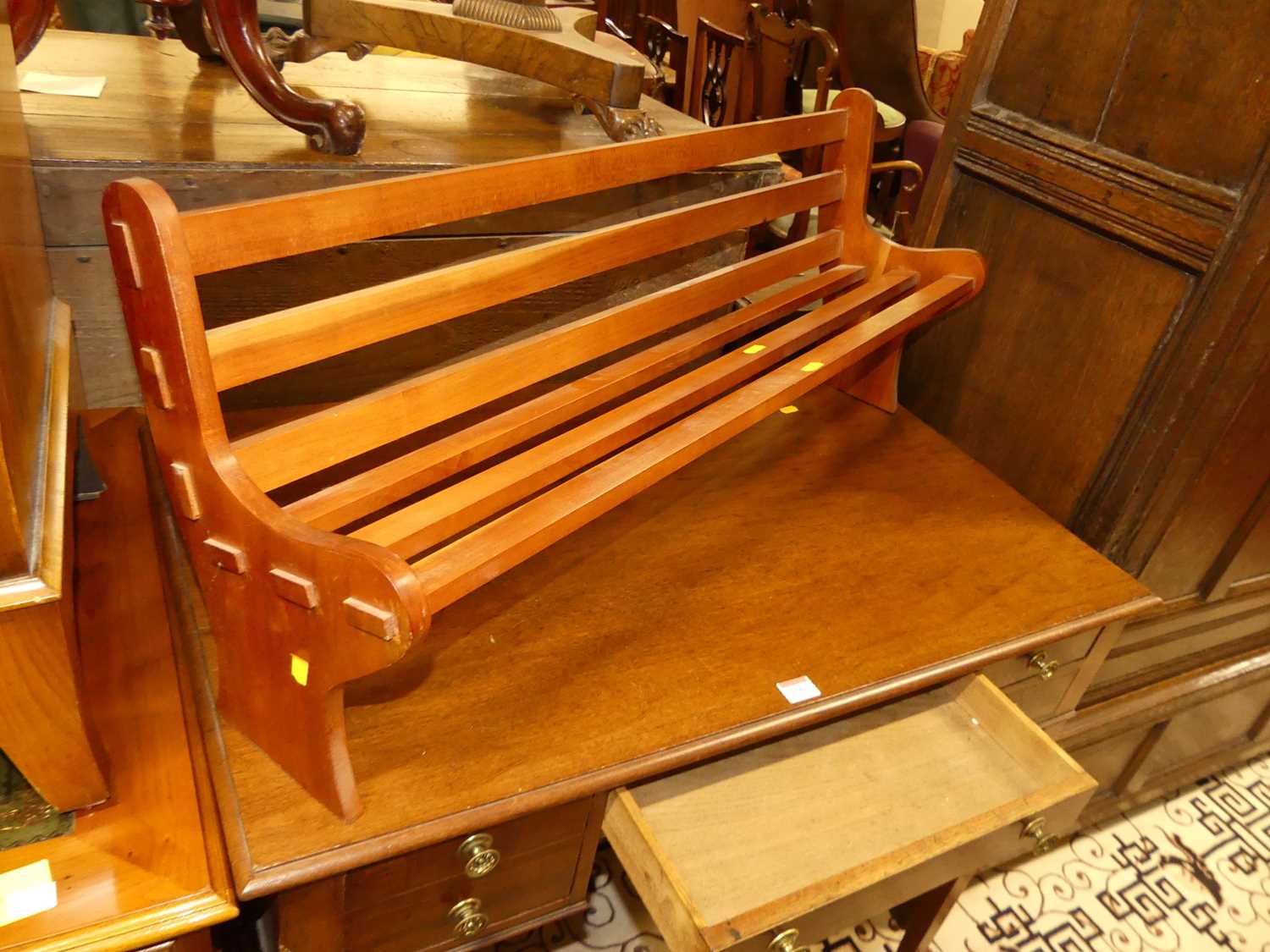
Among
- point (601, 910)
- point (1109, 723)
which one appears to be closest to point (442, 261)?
point (601, 910)

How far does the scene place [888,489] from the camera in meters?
1.32

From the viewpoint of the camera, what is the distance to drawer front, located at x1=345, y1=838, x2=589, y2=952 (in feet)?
2.99

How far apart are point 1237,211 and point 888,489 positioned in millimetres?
527

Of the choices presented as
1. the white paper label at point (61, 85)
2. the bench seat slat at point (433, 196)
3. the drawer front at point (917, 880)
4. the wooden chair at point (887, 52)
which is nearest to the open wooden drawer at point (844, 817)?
the drawer front at point (917, 880)

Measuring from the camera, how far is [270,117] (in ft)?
4.22

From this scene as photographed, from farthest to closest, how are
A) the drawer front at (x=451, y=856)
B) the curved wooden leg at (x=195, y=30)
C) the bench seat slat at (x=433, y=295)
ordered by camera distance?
the curved wooden leg at (x=195, y=30) < the drawer front at (x=451, y=856) < the bench seat slat at (x=433, y=295)

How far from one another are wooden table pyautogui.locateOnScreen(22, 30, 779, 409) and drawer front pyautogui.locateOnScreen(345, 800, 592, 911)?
67 centimetres

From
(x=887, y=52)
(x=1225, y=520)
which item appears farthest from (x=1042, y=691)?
(x=887, y=52)

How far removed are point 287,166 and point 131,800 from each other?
711 mm

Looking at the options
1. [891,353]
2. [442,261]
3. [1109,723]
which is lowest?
[1109,723]

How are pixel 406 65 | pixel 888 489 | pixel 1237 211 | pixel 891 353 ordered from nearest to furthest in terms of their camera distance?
1. pixel 1237 211
2. pixel 888 489
3. pixel 891 353
4. pixel 406 65

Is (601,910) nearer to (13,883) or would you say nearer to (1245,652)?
(13,883)

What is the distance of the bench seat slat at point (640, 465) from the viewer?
736 mm

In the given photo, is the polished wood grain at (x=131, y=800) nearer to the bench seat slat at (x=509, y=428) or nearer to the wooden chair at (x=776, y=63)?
the bench seat slat at (x=509, y=428)
